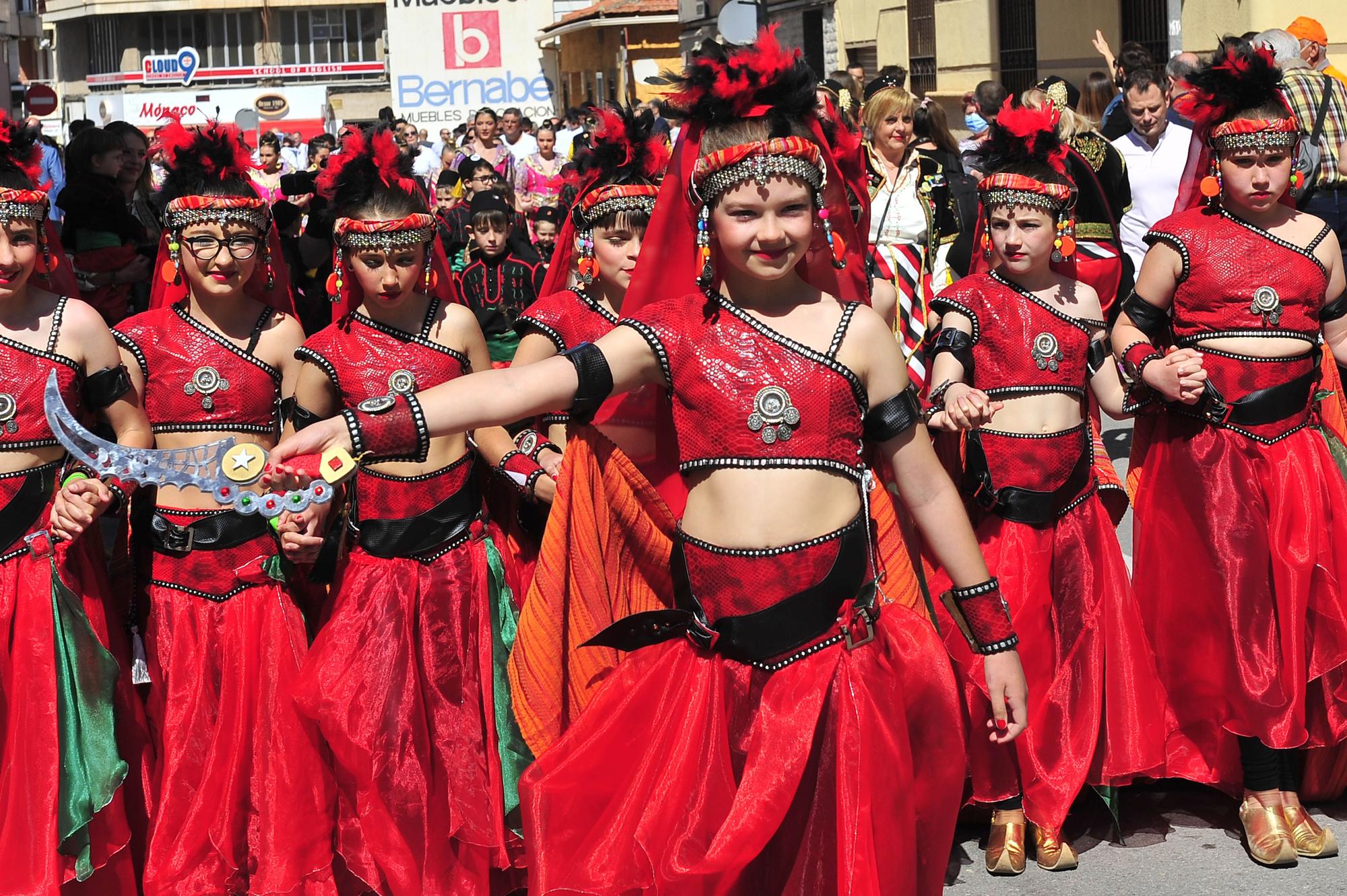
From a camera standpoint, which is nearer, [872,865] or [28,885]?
[872,865]

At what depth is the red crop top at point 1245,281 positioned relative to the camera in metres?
5.02

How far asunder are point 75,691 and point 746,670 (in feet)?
6.39

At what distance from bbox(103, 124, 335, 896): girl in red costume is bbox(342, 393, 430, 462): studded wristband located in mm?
1694

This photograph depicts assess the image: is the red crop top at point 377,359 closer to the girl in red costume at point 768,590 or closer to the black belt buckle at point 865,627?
the girl in red costume at point 768,590

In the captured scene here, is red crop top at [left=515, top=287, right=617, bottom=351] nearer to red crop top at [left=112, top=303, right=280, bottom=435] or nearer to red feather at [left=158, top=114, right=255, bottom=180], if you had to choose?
red crop top at [left=112, top=303, right=280, bottom=435]

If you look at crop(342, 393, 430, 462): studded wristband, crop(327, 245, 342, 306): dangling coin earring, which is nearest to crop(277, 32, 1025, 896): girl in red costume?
crop(342, 393, 430, 462): studded wristband

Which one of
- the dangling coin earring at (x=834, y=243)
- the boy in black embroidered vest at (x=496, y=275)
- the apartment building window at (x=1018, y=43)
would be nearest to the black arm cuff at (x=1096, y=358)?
the dangling coin earring at (x=834, y=243)

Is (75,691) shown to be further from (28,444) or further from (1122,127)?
(1122,127)

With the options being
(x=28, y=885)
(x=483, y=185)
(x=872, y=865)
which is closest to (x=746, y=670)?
(x=872, y=865)

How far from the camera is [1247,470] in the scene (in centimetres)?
501

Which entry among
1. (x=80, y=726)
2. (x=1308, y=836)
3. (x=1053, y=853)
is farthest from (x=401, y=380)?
(x=1308, y=836)

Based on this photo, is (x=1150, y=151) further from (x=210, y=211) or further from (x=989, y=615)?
(x=989, y=615)

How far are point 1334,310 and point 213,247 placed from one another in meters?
3.37

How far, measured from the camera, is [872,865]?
3459mm
